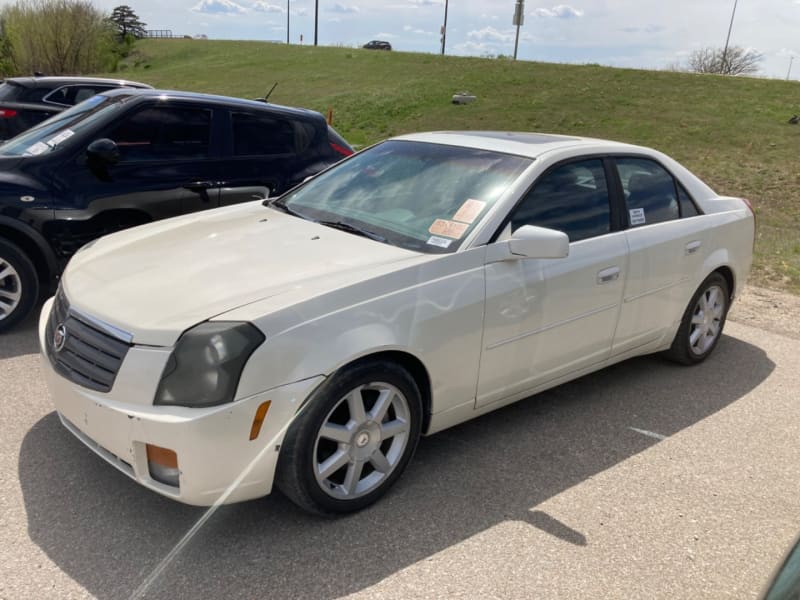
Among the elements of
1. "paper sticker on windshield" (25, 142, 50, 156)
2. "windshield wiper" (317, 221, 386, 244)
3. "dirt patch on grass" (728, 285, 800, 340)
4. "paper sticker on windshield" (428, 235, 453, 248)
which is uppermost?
"paper sticker on windshield" (25, 142, 50, 156)

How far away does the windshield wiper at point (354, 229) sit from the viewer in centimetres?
359

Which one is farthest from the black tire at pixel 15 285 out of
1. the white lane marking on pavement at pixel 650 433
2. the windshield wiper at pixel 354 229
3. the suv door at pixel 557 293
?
the white lane marking on pavement at pixel 650 433

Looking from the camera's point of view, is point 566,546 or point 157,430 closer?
point 157,430

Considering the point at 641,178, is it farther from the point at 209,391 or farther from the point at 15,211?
the point at 15,211

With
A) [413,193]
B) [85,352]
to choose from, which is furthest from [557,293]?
[85,352]

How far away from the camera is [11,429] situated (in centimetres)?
365

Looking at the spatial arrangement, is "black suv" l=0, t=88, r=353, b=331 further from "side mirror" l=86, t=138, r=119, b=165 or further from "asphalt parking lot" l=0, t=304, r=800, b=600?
"asphalt parking lot" l=0, t=304, r=800, b=600

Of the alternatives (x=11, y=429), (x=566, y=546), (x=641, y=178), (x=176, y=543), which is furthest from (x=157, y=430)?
(x=641, y=178)

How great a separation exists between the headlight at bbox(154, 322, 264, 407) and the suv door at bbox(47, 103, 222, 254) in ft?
9.48

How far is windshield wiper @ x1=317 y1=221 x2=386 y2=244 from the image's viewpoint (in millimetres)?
3590

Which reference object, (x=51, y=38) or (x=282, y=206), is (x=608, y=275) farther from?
(x=51, y=38)

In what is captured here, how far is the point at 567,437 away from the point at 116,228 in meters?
3.55

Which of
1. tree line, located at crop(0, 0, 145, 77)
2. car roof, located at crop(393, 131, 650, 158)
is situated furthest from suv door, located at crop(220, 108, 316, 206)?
tree line, located at crop(0, 0, 145, 77)

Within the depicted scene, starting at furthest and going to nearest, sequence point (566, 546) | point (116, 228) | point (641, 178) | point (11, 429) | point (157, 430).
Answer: point (116, 228) < point (641, 178) < point (11, 429) < point (566, 546) < point (157, 430)
